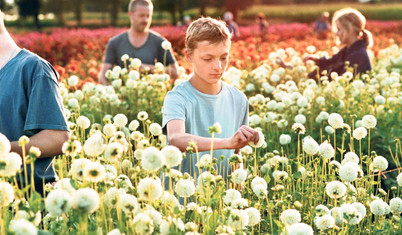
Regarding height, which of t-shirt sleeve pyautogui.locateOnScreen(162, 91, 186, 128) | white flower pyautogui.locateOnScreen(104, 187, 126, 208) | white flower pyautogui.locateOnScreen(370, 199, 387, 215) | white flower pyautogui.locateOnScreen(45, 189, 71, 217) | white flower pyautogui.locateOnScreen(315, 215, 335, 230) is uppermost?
t-shirt sleeve pyautogui.locateOnScreen(162, 91, 186, 128)

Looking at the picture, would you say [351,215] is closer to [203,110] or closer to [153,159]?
[153,159]

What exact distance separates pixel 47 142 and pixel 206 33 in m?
0.99

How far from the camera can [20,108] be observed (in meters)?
2.56

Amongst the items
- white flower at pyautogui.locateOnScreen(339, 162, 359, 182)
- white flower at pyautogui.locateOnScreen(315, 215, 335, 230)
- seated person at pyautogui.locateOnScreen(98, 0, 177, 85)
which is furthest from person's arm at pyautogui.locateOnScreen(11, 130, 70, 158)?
seated person at pyautogui.locateOnScreen(98, 0, 177, 85)

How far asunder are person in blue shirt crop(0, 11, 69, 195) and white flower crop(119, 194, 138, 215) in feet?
2.19

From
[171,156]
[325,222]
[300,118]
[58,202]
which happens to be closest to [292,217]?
[325,222]

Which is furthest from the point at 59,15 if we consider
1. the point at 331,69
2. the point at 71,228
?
the point at 71,228

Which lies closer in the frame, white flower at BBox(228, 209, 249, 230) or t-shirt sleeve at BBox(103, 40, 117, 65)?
white flower at BBox(228, 209, 249, 230)

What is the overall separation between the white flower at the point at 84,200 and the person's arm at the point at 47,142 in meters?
0.91

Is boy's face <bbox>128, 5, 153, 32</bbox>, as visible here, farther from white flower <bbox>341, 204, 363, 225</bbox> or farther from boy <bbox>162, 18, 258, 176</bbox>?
white flower <bbox>341, 204, 363, 225</bbox>

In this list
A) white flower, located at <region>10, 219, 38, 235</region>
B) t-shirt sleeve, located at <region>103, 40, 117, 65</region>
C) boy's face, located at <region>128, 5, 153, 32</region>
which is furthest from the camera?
t-shirt sleeve, located at <region>103, 40, 117, 65</region>

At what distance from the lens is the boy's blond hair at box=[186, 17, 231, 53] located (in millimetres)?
2877

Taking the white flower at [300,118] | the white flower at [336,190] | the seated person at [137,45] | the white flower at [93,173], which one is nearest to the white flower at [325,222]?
the white flower at [336,190]

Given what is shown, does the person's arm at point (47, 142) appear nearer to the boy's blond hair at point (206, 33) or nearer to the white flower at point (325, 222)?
the boy's blond hair at point (206, 33)
